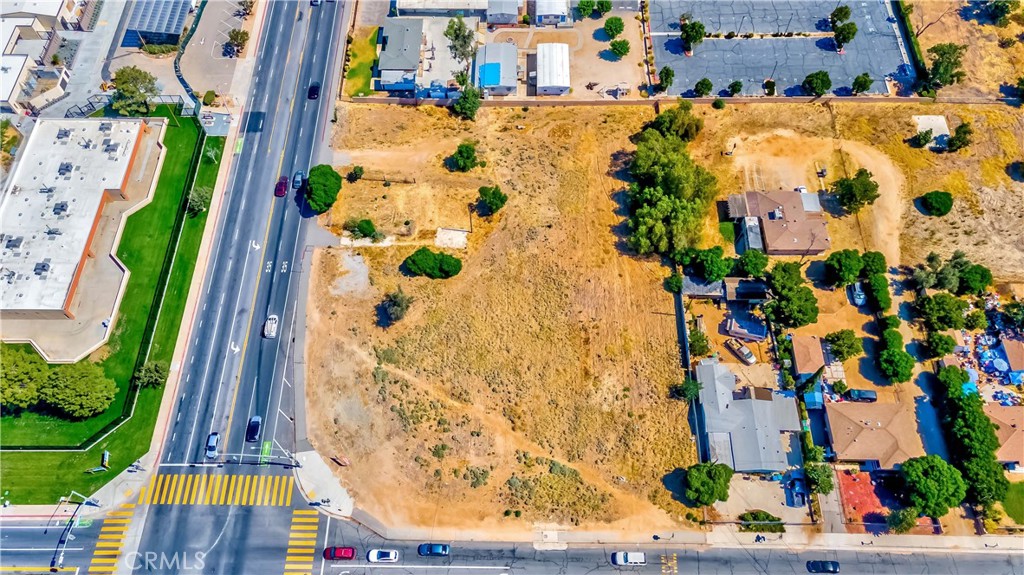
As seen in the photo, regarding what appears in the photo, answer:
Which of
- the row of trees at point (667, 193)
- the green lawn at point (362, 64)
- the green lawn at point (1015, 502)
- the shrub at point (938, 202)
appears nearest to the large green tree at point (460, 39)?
the green lawn at point (362, 64)

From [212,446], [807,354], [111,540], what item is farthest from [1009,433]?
[111,540]

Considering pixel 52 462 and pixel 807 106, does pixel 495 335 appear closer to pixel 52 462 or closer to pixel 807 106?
pixel 52 462

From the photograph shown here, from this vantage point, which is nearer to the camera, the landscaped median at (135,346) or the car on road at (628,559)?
the car on road at (628,559)

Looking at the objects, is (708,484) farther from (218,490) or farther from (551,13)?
(551,13)

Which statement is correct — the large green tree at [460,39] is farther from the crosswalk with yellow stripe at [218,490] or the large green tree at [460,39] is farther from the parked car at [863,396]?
the parked car at [863,396]

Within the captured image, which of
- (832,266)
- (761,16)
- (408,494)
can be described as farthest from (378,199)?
(761,16)

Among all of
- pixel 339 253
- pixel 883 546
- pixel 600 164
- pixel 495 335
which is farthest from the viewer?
pixel 600 164
